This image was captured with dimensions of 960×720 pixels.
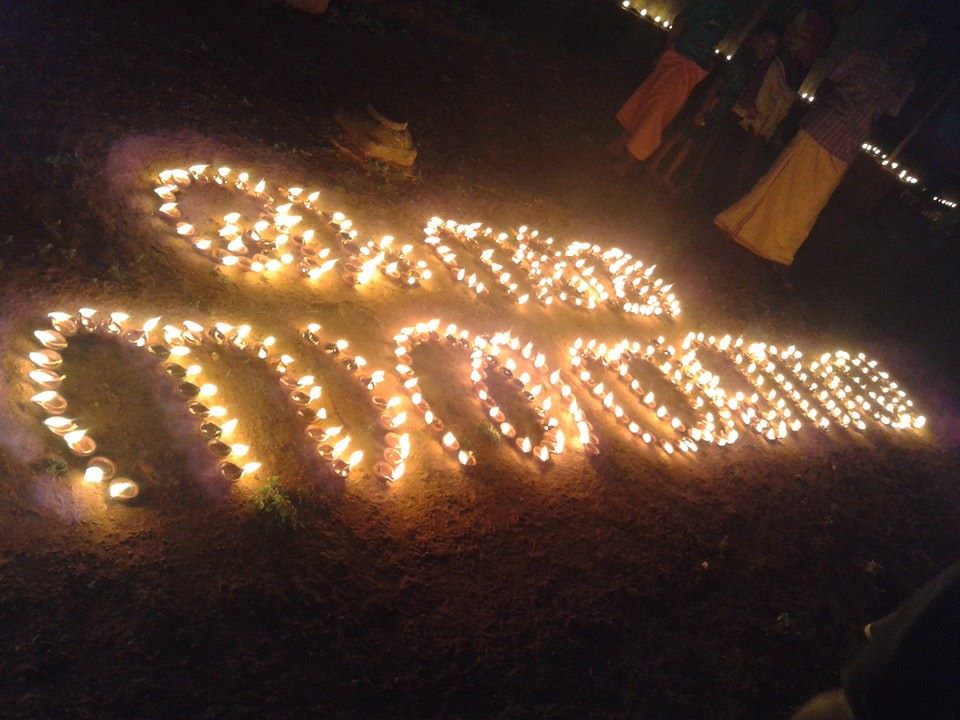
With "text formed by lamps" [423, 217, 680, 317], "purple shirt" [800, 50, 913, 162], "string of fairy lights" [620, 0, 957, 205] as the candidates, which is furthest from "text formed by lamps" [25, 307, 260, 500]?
"string of fairy lights" [620, 0, 957, 205]

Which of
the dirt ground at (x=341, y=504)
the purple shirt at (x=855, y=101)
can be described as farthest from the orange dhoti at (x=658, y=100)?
the dirt ground at (x=341, y=504)

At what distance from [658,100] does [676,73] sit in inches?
21.0

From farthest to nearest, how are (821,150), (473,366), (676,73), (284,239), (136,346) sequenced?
(676,73), (821,150), (284,239), (473,366), (136,346)

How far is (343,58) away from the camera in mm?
9883

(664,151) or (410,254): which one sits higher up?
(664,151)

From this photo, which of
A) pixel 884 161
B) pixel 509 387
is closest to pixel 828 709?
pixel 509 387

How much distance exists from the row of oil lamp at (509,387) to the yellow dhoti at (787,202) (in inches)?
85.7

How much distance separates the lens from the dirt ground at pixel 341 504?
322cm

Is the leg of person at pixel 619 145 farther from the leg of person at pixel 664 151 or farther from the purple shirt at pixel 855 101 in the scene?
the purple shirt at pixel 855 101

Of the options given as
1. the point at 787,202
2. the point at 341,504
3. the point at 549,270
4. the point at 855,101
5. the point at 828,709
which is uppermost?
the point at 855,101

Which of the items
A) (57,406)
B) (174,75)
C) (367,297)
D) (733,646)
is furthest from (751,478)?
(174,75)

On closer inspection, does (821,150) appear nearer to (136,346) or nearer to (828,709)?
(828,709)

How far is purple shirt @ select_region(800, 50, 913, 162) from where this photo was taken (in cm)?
984

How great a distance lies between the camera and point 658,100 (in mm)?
11008
